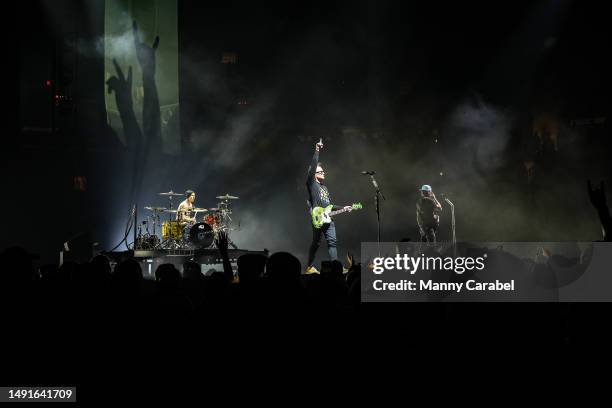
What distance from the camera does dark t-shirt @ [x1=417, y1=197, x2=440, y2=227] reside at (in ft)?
40.0

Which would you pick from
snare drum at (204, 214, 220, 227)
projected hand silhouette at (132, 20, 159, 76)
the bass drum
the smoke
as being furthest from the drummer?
the smoke

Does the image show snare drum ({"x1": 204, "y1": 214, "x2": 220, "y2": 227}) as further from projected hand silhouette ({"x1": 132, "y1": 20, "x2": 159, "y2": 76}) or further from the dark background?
projected hand silhouette ({"x1": 132, "y1": 20, "x2": 159, "y2": 76})

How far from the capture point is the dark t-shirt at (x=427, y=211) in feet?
40.0

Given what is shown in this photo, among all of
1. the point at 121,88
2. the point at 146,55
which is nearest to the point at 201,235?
the point at 121,88

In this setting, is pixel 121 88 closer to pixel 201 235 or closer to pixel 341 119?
pixel 201 235

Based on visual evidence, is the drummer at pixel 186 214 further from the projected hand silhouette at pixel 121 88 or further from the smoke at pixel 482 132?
the smoke at pixel 482 132

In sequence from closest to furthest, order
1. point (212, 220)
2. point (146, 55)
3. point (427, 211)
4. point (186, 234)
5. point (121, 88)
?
point (427, 211)
point (186, 234)
point (212, 220)
point (121, 88)
point (146, 55)

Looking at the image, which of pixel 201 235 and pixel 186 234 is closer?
pixel 201 235

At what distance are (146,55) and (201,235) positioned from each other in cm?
571

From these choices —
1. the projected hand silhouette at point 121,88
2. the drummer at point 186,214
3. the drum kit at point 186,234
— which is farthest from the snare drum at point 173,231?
the projected hand silhouette at point 121,88

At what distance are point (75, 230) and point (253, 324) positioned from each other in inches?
545

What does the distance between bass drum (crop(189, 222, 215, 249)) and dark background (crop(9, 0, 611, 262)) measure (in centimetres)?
378

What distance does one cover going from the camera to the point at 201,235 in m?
12.7

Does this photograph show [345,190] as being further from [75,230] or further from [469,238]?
[75,230]
